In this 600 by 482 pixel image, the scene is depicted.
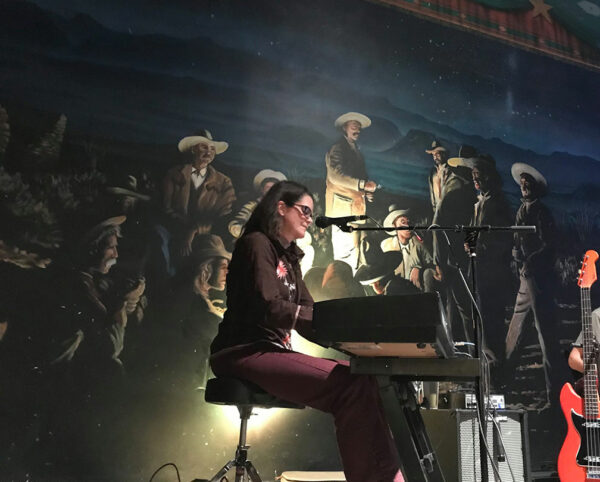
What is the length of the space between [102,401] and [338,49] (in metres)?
2.88

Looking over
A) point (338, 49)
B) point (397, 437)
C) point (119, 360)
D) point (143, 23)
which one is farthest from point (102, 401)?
point (338, 49)

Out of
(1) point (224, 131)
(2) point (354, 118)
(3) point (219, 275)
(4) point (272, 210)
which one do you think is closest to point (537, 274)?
(2) point (354, 118)

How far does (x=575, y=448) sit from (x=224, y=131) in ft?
9.58

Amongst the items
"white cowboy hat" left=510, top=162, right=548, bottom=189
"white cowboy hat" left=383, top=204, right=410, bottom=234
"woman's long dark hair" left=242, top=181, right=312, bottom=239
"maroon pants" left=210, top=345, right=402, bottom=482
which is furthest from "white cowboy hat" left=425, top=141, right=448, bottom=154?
"maroon pants" left=210, top=345, right=402, bottom=482

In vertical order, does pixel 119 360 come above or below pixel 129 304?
below

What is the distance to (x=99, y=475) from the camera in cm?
300

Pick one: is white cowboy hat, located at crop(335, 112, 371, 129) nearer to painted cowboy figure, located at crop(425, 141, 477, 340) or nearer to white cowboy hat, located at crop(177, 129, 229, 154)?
painted cowboy figure, located at crop(425, 141, 477, 340)

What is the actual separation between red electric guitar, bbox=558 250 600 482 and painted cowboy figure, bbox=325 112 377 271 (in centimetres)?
159

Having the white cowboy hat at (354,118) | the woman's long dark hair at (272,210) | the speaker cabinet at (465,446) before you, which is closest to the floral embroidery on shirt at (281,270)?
the woman's long dark hair at (272,210)

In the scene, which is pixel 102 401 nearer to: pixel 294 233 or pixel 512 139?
pixel 294 233

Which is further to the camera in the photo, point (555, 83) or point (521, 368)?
point (555, 83)

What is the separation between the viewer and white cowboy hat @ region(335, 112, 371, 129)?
4082mm

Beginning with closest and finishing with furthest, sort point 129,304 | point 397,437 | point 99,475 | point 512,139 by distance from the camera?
point 397,437 → point 99,475 → point 129,304 → point 512,139

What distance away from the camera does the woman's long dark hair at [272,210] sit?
8.44 ft
